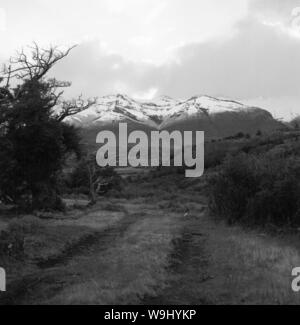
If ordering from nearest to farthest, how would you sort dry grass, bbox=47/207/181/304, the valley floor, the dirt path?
dry grass, bbox=47/207/181/304 < the valley floor < the dirt path

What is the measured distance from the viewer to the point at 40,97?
107ft

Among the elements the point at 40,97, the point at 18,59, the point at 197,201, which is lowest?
the point at 197,201

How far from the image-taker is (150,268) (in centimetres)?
1634

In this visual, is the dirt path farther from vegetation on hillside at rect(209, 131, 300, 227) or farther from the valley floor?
vegetation on hillside at rect(209, 131, 300, 227)

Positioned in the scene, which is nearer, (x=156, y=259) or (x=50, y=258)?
(x=156, y=259)

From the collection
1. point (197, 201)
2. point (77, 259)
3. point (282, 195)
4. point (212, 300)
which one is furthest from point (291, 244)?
point (197, 201)

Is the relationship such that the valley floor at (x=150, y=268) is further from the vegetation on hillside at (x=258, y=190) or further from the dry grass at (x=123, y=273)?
the vegetation on hillside at (x=258, y=190)

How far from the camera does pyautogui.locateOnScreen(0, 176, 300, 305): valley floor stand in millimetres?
12602

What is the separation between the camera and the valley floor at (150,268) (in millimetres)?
12602

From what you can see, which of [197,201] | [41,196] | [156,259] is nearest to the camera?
[156,259]

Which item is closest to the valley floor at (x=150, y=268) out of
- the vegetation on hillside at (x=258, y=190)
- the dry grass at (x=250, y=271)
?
the dry grass at (x=250, y=271)

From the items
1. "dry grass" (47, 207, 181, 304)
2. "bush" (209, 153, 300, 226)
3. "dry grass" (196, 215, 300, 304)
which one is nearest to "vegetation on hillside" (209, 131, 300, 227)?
"bush" (209, 153, 300, 226)
